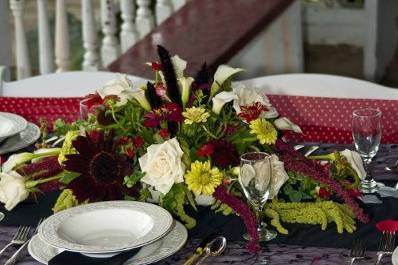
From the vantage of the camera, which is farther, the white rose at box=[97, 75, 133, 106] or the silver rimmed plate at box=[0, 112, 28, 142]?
the silver rimmed plate at box=[0, 112, 28, 142]

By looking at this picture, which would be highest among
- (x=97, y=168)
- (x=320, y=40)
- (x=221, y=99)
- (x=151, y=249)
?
(x=221, y=99)

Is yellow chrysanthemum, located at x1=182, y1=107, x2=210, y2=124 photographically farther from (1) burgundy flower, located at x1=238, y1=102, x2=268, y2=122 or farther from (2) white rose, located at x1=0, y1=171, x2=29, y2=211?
(2) white rose, located at x1=0, y1=171, x2=29, y2=211

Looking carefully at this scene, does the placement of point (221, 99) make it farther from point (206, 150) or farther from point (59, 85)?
point (59, 85)

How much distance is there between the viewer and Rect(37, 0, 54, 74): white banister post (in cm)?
356

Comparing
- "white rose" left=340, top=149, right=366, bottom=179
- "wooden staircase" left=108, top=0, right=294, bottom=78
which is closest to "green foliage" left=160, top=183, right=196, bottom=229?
"white rose" left=340, top=149, right=366, bottom=179

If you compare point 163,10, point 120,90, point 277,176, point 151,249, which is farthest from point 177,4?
point 151,249

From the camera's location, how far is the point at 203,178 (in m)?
1.76

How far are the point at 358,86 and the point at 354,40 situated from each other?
3.01 metres

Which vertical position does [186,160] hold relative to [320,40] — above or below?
above

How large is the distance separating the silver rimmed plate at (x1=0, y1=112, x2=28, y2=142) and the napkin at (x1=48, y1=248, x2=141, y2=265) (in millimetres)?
604

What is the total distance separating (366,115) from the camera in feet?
6.36

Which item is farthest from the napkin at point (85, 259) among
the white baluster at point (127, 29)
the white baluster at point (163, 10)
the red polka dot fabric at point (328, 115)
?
the white baluster at point (163, 10)

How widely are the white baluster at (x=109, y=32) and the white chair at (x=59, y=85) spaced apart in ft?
3.72

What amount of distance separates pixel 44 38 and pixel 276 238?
2.03 m
